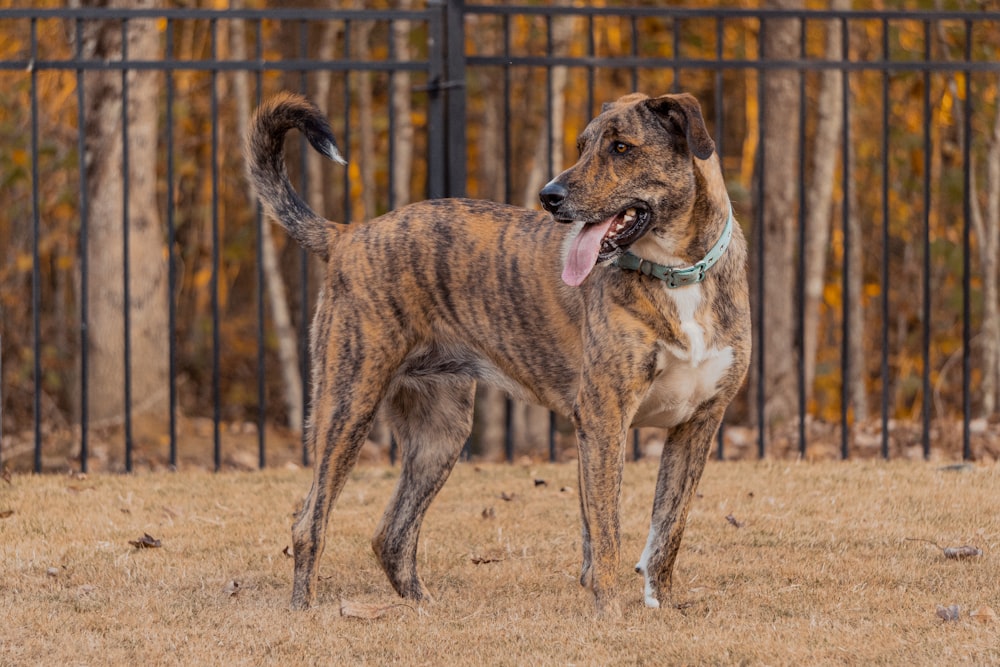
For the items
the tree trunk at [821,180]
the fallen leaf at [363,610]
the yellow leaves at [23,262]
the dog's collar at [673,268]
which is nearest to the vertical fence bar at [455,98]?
the dog's collar at [673,268]

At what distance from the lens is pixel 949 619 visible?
13.3ft

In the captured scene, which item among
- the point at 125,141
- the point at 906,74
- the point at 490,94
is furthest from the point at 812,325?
the point at 125,141

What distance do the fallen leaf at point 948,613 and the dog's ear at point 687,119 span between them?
1620 millimetres

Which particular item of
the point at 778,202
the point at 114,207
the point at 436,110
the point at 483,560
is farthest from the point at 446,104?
the point at 778,202

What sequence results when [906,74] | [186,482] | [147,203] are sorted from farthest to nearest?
[906,74] < [147,203] < [186,482]

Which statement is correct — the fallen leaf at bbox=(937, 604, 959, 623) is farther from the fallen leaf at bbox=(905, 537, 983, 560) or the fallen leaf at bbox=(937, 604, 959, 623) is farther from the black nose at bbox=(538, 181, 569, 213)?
the black nose at bbox=(538, 181, 569, 213)

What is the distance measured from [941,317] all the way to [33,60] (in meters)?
12.0

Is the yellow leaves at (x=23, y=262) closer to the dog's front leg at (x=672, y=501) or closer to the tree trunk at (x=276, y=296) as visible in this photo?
A: the tree trunk at (x=276, y=296)

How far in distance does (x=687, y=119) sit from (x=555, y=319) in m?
0.91

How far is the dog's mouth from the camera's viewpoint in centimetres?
408

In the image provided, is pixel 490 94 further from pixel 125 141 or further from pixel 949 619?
pixel 949 619

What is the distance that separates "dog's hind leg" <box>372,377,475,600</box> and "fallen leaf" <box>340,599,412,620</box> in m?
0.29

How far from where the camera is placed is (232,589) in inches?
185

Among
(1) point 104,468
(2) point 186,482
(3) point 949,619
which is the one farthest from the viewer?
(1) point 104,468
